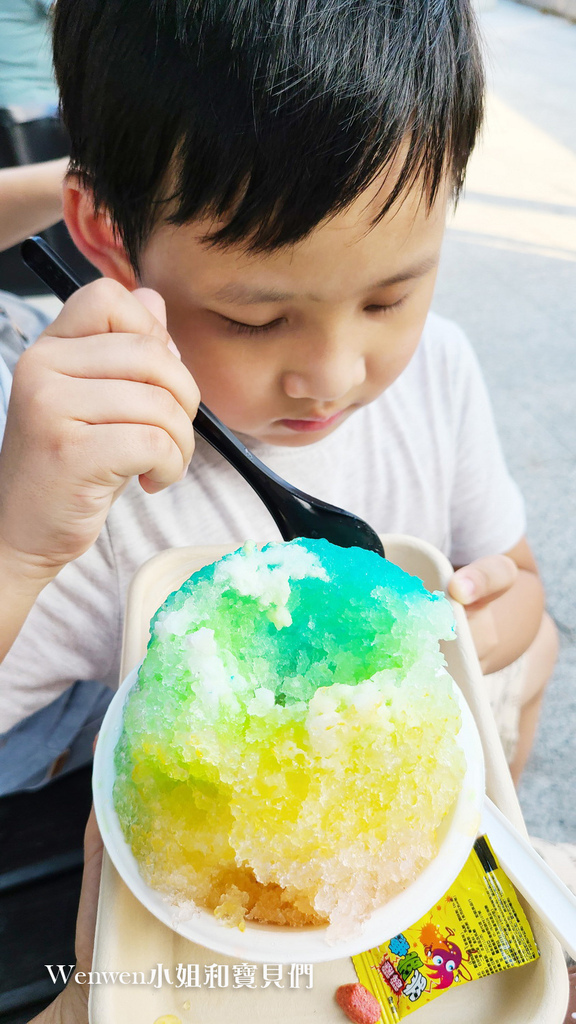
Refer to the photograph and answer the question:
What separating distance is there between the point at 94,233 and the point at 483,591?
1.69 ft

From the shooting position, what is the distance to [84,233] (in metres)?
0.69

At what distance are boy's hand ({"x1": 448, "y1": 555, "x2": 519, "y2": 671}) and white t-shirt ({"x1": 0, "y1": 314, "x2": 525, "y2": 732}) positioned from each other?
6.8 inches

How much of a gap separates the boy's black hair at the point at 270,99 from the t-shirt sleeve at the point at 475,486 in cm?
44

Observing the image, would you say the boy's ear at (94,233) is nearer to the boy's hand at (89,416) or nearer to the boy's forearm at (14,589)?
the boy's hand at (89,416)

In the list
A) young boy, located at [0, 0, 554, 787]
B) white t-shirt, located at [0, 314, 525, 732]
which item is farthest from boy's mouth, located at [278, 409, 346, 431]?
white t-shirt, located at [0, 314, 525, 732]

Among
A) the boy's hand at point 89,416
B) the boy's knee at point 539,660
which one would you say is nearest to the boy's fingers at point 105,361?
the boy's hand at point 89,416

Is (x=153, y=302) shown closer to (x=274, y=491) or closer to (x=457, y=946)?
(x=274, y=491)

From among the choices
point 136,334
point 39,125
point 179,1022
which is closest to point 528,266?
point 39,125

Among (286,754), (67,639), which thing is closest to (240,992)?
(286,754)

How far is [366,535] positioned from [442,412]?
404mm

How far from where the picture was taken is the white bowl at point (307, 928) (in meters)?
0.38

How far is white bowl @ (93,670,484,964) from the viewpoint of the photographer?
0.38m

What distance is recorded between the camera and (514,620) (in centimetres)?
92

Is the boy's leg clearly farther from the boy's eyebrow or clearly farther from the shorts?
the boy's eyebrow
